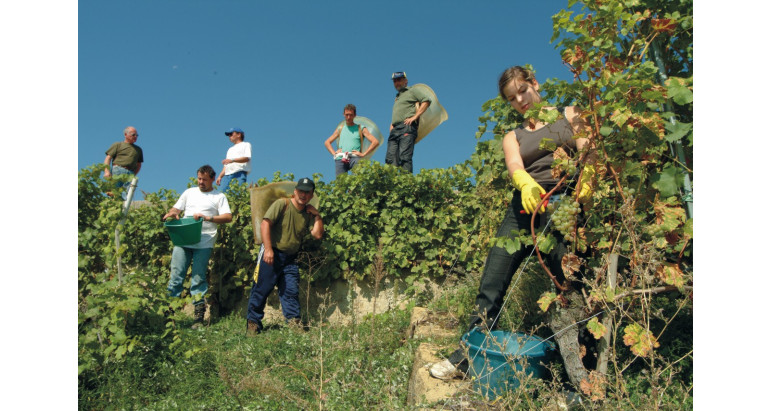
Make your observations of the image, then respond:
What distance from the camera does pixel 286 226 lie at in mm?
4582

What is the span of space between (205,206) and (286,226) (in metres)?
0.88

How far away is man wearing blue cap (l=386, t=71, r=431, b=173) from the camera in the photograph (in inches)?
229

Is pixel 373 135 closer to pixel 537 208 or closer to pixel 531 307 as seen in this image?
pixel 531 307

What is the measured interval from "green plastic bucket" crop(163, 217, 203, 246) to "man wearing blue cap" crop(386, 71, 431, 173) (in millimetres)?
2364

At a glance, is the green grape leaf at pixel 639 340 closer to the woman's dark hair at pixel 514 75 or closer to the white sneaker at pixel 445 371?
the white sneaker at pixel 445 371

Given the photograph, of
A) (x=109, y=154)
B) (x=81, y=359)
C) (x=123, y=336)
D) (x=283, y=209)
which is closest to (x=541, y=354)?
(x=123, y=336)

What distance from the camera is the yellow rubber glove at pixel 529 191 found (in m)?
2.29

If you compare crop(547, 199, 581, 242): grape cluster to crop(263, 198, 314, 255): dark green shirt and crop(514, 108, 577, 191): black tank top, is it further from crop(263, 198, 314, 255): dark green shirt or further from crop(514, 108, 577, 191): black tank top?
crop(263, 198, 314, 255): dark green shirt

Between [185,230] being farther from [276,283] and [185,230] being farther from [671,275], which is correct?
[671,275]

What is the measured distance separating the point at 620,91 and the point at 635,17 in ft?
1.16

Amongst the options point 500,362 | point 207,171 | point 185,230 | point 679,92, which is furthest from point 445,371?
point 207,171

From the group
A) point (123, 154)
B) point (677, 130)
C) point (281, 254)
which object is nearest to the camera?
point (677, 130)

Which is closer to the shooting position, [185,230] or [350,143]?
[185,230]

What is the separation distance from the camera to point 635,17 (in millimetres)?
1995
